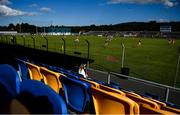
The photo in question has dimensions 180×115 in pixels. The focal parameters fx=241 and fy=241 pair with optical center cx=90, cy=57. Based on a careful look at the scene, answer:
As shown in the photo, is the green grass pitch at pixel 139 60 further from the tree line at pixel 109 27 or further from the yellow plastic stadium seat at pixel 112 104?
the tree line at pixel 109 27

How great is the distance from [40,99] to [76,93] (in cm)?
164

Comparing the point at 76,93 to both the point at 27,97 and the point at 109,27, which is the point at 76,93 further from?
the point at 109,27

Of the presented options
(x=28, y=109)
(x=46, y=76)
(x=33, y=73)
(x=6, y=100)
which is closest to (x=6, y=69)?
(x=6, y=100)

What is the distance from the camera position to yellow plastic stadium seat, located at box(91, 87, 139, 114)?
8.16 ft

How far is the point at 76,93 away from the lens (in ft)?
12.1

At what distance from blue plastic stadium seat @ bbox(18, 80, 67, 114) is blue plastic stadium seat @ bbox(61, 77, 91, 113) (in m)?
1.20

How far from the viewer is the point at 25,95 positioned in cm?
235

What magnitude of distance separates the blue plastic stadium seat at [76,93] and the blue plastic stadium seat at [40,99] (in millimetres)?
1200

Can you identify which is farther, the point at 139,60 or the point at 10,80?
the point at 139,60

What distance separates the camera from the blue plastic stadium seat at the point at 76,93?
3504 mm

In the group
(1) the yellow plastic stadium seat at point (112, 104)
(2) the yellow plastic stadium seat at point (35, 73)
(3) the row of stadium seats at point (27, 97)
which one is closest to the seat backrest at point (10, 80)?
(3) the row of stadium seats at point (27, 97)

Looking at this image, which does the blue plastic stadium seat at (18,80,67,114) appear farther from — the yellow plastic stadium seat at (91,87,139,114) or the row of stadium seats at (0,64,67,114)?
the yellow plastic stadium seat at (91,87,139,114)

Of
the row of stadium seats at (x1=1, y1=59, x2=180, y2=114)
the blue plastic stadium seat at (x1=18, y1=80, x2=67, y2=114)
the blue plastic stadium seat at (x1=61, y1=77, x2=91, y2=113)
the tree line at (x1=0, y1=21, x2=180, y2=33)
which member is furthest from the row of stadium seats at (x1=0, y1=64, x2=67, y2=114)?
the tree line at (x1=0, y1=21, x2=180, y2=33)

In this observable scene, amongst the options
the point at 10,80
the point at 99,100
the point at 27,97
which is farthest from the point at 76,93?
the point at 27,97
